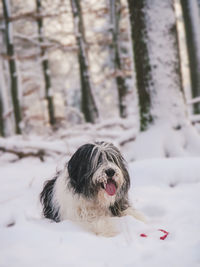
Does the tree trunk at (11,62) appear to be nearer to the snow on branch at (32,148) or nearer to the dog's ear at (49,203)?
the snow on branch at (32,148)

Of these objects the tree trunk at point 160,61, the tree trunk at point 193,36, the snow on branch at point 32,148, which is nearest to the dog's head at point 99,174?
the tree trunk at point 160,61

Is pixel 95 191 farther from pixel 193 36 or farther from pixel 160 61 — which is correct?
pixel 193 36

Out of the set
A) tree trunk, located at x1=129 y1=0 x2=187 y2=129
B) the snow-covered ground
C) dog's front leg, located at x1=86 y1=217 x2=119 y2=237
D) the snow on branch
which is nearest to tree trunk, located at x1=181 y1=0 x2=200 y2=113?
tree trunk, located at x1=129 y1=0 x2=187 y2=129

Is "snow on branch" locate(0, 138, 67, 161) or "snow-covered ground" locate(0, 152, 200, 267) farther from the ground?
"snow on branch" locate(0, 138, 67, 161)

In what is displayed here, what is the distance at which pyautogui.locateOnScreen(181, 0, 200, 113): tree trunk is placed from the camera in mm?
8156

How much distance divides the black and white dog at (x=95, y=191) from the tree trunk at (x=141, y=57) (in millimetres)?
2027

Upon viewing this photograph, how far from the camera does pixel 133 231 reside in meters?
2.46

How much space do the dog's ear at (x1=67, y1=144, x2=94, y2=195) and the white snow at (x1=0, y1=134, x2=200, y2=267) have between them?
367mm

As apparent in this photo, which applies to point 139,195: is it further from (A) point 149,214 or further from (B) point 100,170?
(B) point 100,170

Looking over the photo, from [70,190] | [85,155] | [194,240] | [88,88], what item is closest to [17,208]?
[70,190]

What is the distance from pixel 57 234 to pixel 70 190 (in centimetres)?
50

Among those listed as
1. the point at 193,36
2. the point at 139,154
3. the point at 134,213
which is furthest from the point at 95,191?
the point at 193,36

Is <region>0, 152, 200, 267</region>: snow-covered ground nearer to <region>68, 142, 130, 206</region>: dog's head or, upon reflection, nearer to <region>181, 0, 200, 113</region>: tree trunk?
<region>68, 142, 130, 206</region>: dog's head

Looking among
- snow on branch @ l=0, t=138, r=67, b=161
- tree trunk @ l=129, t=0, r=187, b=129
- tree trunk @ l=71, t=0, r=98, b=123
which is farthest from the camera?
tree trunk @ l=71, t=0, r=98, b=123
